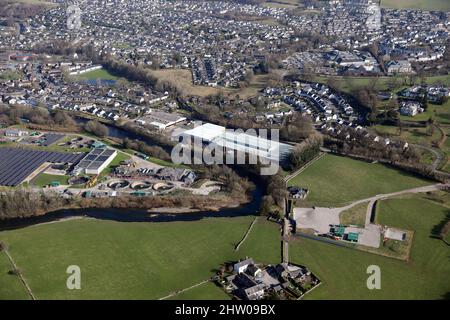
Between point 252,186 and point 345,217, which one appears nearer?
point 345,217

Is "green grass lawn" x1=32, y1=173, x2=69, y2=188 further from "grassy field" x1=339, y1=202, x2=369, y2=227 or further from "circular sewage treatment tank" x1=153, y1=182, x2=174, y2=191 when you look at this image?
"grassy field" x1=339, y1=202, x2=369, y2=227

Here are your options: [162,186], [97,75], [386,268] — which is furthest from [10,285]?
[97,75]

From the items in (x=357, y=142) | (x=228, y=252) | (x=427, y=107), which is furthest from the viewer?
(x=427, y=107)

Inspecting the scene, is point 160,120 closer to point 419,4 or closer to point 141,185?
point 141,185

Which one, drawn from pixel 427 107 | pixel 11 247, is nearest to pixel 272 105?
pixel 427 107

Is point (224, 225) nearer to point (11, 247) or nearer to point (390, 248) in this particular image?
point (390, 248)

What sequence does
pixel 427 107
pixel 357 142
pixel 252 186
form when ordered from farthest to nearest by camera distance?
pixel 427 107, pixel 357 142, pixel 252 186
